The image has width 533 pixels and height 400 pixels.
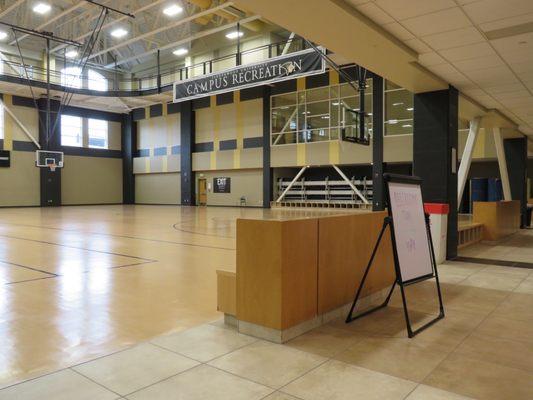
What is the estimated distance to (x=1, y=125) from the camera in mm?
25859

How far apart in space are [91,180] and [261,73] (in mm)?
20302

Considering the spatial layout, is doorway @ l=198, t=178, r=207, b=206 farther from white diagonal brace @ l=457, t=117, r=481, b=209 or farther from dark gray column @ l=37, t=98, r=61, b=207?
white diagonal brace @ l=457, t=117, r=481, b=209

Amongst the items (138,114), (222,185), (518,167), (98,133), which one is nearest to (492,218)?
(518,167)

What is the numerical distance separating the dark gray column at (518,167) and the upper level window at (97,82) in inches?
978

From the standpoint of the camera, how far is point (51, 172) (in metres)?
28.2

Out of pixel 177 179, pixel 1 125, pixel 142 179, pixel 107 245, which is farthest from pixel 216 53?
pixel 107 245

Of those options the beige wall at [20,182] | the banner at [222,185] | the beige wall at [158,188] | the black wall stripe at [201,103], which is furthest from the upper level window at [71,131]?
the banner at [222,185]

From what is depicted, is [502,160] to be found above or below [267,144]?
below

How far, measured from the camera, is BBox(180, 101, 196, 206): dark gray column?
2880 cm

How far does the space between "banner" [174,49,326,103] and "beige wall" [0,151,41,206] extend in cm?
1531

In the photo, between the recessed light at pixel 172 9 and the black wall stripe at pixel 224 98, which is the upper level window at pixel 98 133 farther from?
the recessed light at pixel 172 9

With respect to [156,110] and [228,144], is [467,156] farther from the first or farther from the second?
[156,110]

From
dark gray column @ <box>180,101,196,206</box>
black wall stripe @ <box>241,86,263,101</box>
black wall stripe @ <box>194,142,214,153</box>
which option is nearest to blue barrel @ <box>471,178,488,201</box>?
black wall stripe @ <box>241,86,263,101</box>

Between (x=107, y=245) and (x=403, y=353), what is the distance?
7.64 meters
